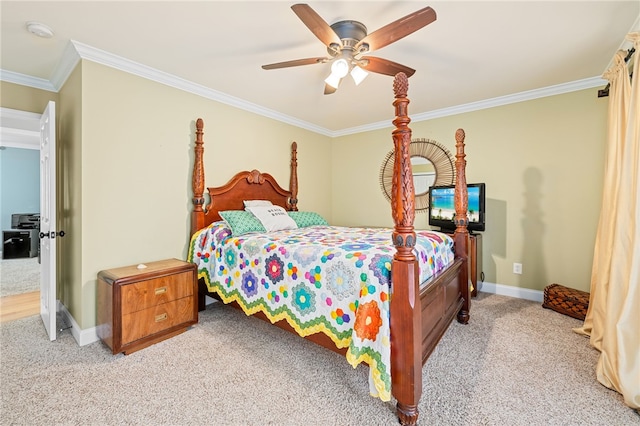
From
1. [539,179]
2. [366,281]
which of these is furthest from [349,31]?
[539,179]

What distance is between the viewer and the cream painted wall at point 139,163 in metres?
2.37

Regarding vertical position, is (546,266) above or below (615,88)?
below

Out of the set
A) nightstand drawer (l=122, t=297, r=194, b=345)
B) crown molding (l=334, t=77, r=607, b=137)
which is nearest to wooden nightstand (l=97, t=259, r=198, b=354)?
nightstand drawer (l=122, t=297, r=194, b=345)

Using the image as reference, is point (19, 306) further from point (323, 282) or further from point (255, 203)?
point (323, 282)

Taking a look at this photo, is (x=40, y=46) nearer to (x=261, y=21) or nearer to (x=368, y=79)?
(x=261, y=21)

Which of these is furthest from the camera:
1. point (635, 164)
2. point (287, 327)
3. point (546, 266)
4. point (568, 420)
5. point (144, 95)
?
point (546, 266)

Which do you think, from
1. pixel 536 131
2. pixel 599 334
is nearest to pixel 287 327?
pixel 599 334

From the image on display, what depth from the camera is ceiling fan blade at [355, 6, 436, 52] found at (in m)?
1.53

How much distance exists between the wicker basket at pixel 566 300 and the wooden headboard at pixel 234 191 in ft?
10.6

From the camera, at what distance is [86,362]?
2.06 metres

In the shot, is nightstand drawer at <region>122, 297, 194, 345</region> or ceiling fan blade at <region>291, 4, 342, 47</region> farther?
nightstand drawer at <region>122, 297, 194, 345</region>

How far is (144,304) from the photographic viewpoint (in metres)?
2.24

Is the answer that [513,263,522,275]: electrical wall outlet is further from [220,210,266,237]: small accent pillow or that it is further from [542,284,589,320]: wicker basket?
[220,210,266,237]: small accent pillow

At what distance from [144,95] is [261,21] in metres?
1.48
